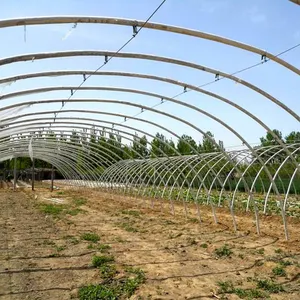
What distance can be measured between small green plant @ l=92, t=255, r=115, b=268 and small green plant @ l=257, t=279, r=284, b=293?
3.14 m

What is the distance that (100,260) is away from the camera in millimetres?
7875

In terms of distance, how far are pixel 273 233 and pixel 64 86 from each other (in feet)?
25.3

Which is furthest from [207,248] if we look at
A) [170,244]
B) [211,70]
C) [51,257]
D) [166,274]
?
[211,70]

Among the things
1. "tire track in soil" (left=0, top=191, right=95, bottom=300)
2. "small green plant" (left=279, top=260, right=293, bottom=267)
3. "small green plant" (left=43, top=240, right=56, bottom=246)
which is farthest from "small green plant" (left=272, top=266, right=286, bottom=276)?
"small green plant" (left=43, top=240, right=56, bottom=246)

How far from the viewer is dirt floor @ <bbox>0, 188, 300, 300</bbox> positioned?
6238mm

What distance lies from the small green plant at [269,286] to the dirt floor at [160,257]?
16mm

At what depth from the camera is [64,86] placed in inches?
420

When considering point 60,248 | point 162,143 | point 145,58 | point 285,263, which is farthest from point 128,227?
point 162,143

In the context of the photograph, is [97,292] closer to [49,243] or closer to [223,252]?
[223,252]

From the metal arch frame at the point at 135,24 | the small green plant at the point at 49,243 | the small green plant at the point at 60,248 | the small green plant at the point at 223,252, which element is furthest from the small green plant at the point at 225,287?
the small green plant at the point at 49,243

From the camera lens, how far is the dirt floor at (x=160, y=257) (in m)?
6.24

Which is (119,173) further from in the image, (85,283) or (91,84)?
(85,283)

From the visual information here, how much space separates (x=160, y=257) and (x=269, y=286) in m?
2.83

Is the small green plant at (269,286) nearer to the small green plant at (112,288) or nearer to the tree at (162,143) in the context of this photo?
the small green plant at (112,288)
